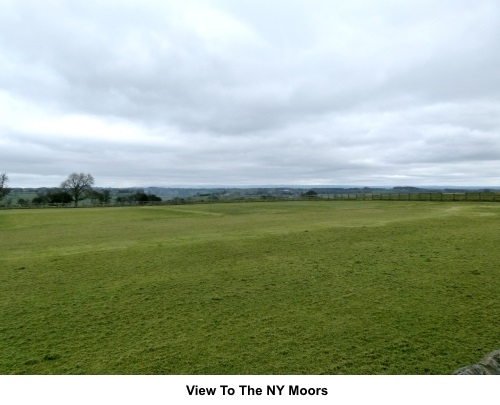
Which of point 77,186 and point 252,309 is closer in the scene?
point 252,309

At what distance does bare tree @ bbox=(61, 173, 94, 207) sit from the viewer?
8031 cm

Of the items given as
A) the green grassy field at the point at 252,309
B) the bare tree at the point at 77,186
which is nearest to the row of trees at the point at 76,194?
the bare tree at the point at 77,186

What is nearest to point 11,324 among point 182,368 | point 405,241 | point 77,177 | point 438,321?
point 182,368

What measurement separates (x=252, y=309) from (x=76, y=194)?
286ft

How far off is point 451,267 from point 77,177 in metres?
91.3

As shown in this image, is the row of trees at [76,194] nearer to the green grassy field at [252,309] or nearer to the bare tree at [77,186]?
the bare tree at [77,186]

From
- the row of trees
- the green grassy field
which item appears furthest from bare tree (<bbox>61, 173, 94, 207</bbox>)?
the green grassy field

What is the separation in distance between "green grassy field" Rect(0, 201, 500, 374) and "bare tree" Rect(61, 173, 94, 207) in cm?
7911

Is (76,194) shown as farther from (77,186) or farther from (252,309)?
(252,309)

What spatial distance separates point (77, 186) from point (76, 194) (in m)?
2.42

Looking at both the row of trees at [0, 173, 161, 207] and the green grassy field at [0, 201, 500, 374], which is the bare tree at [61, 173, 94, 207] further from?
the green grassy field at [0, 201, 500, 374]

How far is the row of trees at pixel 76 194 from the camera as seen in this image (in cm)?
7488

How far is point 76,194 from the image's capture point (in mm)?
80312

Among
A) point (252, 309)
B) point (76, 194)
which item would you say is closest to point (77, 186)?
point (76, 194)
